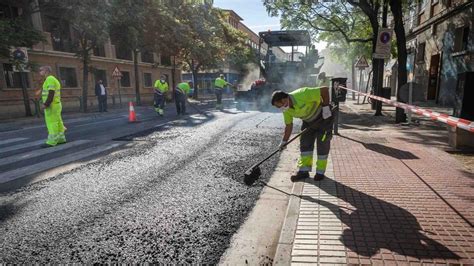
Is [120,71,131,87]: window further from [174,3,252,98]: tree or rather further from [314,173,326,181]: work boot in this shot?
[314,173,326,181]: work boot

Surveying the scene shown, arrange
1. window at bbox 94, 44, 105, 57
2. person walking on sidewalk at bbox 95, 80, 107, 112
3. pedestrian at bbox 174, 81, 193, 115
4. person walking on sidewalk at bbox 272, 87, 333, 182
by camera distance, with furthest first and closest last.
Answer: window at bbox 94, 44, 105, 57, person walking on sidewalk at bbox 95, 80, 107, 112, pedestrian at bbox 174, 81, 193, 115, person walking on sidewalk at bbox 272, 87, 333, 182

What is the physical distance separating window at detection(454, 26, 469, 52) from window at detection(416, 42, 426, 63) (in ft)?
16.4

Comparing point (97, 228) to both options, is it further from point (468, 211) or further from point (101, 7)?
point (101, 7)

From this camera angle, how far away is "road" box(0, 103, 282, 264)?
2691mm

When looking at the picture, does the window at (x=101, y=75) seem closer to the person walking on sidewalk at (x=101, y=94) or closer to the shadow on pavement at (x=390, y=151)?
the person walking on sidewalk at (x=101, y=94)

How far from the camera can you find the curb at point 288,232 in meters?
2.51

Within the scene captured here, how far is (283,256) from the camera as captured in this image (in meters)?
2.53

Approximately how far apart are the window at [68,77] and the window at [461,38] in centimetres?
2413

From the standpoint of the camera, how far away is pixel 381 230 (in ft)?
9.38

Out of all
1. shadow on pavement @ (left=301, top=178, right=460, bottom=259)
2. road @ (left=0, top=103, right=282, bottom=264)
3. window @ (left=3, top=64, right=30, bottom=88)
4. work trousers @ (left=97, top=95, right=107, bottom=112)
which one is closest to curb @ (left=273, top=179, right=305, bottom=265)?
shadow on pavement @ (left=301, top=178, right=460, bottom=259)

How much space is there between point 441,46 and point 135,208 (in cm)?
1770

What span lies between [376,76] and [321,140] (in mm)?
9166

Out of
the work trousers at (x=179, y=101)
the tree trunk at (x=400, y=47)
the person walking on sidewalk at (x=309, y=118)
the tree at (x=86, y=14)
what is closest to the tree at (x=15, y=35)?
the tree at (x=86, y=14)

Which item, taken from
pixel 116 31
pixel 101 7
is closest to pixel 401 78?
pixel 101 7
